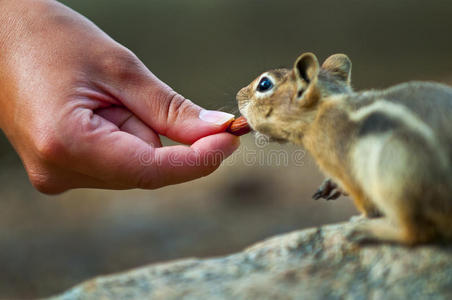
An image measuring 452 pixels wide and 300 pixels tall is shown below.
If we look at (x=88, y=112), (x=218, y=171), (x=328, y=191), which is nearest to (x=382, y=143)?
(x=328, y=191)

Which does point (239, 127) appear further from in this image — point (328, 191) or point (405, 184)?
point (405, 184)

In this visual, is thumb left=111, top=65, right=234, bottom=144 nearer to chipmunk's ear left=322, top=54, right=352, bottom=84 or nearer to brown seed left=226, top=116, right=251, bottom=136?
brown seed left=226, top=116, right=251, bottom=136

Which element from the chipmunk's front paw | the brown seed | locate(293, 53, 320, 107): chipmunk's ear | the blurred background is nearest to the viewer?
locate(293, 53, 320, 107): chipmunk's ear

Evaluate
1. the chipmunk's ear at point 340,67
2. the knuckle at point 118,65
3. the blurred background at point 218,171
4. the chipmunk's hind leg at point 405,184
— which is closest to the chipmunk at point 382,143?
the chipmunk's hind leg at point 405,184

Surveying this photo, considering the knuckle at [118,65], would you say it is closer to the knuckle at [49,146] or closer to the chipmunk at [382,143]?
the knuckle at [49,146]

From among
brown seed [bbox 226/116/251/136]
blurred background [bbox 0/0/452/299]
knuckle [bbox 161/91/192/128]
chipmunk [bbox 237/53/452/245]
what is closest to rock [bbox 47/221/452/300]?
chipmunk [bbox 237/53/452/245]

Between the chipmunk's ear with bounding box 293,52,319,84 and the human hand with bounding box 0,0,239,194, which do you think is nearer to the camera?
the chipmunk's ear with bounding box 293,52,319,84

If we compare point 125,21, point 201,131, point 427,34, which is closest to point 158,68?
point 125,21

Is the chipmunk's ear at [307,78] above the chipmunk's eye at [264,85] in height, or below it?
below
